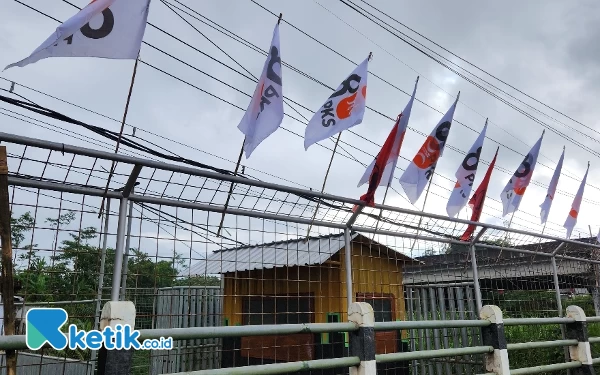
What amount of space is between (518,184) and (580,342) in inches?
157

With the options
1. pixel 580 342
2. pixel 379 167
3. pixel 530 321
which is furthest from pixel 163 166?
pixel 580 342

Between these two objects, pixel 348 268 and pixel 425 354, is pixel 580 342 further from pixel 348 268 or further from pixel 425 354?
pixel 348 268

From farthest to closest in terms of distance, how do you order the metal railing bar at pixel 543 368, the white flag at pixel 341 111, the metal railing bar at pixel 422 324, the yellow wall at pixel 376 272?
the yellow wall at pixel 376 272 → the white flag at pixel 341 111 → the metal railing bar at pixel 543 368 → the metal railing bar at pixel 422 324

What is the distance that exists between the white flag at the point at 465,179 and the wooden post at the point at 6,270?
A: 6.61 metres

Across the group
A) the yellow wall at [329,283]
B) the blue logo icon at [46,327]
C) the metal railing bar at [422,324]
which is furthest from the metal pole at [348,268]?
the blue logo icon at [46,327]

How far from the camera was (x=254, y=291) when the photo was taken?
7223 millimetres

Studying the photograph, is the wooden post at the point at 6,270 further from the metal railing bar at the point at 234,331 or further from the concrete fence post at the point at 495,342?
the concrete fence post at the point at 495,342

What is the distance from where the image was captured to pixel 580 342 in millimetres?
5609

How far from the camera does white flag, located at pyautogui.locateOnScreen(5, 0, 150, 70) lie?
398 centimetres

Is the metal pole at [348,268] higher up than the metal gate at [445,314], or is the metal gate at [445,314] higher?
the metal pole at [348,268]

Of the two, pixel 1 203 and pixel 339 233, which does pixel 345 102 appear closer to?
pixel 339 233

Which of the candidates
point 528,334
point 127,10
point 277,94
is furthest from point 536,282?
point 127,10

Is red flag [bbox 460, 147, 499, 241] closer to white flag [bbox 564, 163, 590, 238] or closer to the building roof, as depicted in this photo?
the building roof

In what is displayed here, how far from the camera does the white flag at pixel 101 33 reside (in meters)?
3.98
